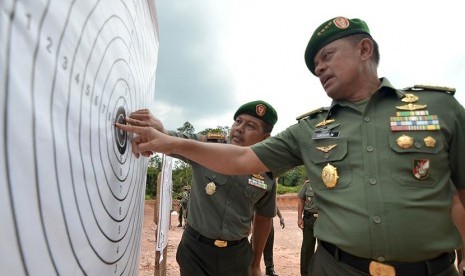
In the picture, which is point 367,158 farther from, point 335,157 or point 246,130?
point 246,130

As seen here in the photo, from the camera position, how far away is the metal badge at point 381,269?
45.8 inches

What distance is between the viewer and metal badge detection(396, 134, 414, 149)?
1296 millimetres

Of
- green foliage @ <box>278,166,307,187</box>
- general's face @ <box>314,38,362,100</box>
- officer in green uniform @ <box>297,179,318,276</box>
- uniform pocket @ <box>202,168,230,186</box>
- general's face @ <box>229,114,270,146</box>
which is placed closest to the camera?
general's face @ <box>314,38,362,100</box>

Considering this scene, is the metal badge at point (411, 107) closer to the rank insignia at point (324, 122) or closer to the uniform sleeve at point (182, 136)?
the rank insignia at point (324, 122)

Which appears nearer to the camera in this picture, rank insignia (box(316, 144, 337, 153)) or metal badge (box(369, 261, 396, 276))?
metal badge (box(369, 261, 396, 276))

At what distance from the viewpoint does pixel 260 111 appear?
2547 mm

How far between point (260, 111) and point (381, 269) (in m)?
1.56

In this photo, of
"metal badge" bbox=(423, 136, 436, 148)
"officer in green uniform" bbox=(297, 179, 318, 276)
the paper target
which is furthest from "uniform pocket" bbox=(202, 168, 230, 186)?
"officer in green uniform" bbox=(297, 179, 318, 276)

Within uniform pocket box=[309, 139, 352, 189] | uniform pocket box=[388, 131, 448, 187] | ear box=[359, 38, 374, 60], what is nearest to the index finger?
uniform pocket box=[309, 139, 352, 189]

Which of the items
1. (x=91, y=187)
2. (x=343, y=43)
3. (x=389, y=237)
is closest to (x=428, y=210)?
(x=389, y=237)

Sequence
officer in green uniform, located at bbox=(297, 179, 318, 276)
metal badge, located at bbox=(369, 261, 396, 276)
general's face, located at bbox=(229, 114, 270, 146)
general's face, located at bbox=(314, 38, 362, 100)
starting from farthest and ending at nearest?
officer in green uniform, located at bbox=(297, 179, 318, 276)
general's face, located at bbox=(229, 114, 270, 146)
general's face, located at bbox=(314, 38, 362, 100)
metal badge, located at bbox=(369, 261, 396, 276)

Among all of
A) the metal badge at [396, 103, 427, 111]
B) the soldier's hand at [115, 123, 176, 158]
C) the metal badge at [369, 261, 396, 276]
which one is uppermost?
the metal badge at [396, 103, 427, 111]

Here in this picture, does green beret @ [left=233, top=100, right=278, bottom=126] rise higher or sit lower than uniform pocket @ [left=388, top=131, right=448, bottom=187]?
higher

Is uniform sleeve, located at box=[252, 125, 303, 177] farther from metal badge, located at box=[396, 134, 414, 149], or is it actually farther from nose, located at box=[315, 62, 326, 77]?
metal badge, located at box=[396, 134, 414, 149]
